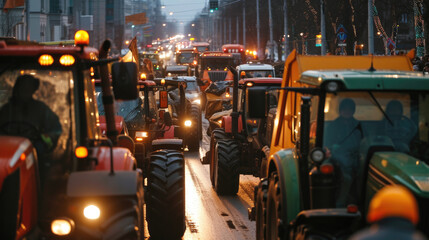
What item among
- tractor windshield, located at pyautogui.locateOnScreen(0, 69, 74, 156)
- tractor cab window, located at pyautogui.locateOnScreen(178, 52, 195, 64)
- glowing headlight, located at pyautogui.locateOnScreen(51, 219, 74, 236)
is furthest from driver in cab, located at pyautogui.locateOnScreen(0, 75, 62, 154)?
tractor cab window, located at pyautogui.locateOnScreen(178, 52, 195, 64)

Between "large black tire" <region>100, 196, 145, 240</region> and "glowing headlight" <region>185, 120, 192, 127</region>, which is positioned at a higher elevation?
"glowing headlight" <region>185, 120, 192, 127</region>

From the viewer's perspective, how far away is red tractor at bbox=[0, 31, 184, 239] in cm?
591

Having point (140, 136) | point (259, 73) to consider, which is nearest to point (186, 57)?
point (259, 73)

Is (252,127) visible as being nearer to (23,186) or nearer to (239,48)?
(23,186)

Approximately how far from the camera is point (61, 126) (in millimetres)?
6293

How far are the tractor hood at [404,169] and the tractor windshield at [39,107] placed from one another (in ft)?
8.12

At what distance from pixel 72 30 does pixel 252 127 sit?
234 ft

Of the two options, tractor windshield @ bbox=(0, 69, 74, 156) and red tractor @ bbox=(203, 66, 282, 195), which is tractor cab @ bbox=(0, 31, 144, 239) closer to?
tractor windshield @ bbox=(0, 69, 74, 156)

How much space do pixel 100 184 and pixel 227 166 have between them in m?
8.42

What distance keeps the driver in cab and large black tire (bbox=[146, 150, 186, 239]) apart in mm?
3156

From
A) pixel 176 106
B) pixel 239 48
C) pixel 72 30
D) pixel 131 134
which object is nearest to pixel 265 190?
pixel 131 134

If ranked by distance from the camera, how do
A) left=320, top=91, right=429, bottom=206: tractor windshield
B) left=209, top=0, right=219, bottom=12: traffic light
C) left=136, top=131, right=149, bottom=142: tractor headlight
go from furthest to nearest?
left=209, top=0, right=219, bottom=12: traffic light → left=136, top=131, right=149, bottom=142: tractor headlight → left=320, top=91, right=429, bottom=206: tractor windshield

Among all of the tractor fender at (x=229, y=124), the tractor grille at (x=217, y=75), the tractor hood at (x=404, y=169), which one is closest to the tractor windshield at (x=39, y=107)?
the tractor hood at (x=404, y=169)

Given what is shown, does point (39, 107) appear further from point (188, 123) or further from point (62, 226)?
point (188, 123)
